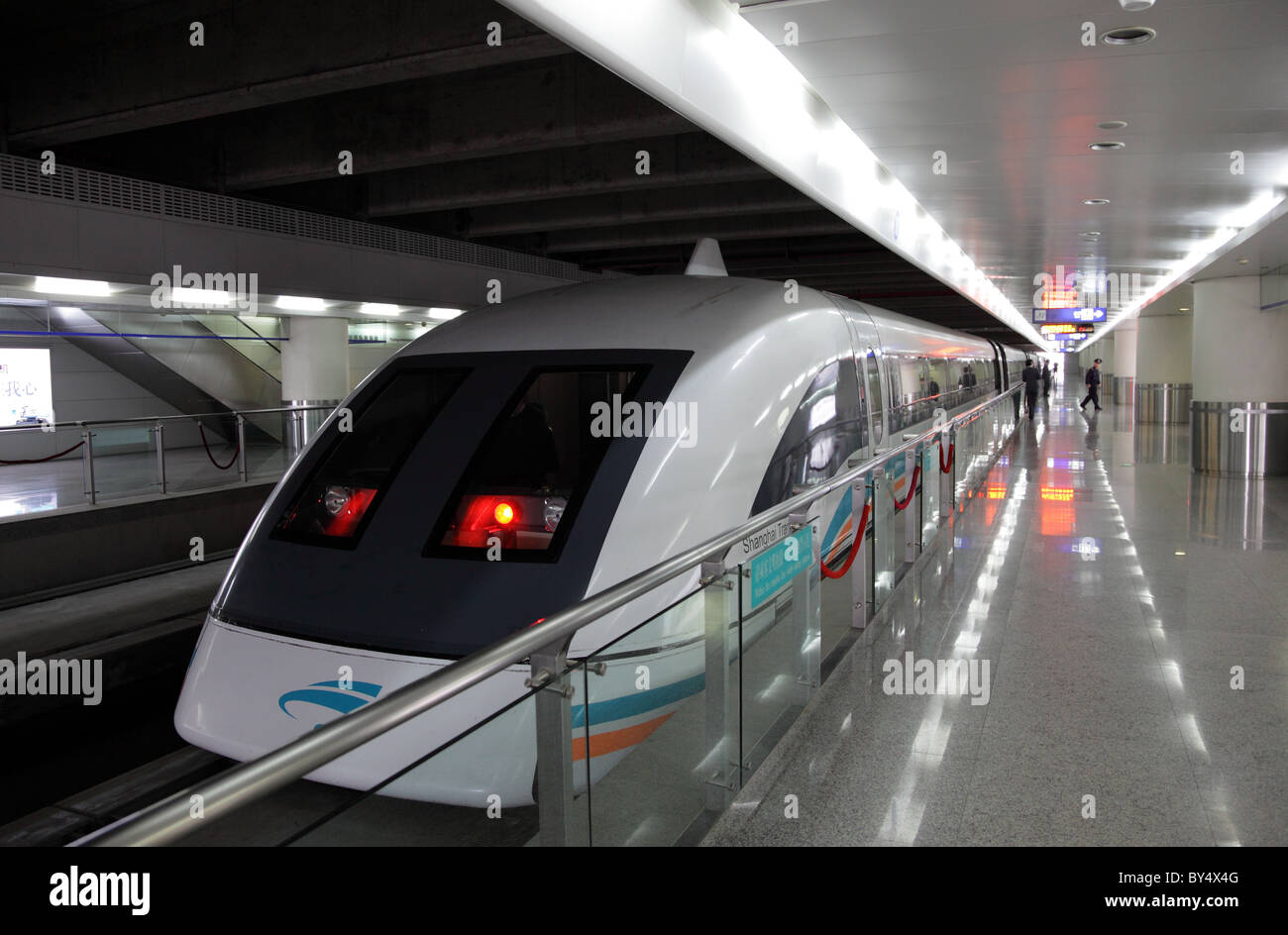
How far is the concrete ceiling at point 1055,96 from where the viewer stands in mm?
5211

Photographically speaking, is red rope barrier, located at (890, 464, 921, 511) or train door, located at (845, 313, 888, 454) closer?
red rope barrier, located at (890, 464, 921, 511)

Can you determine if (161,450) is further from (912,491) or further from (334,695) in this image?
(912,491)

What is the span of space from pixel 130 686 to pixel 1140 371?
77.9 ft

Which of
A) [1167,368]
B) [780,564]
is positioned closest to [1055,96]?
[780,564]

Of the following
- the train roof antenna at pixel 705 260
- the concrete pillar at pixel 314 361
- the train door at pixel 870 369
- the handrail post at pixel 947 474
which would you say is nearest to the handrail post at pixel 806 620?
the train door at pixel 870 369

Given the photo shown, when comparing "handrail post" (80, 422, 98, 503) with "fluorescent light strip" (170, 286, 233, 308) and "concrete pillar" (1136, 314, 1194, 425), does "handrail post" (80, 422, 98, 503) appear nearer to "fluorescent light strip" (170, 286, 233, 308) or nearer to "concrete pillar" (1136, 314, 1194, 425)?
"fluorescent light strip" (170, 286, 233, 308)

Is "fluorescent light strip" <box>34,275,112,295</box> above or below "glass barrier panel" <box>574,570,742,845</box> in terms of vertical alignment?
above

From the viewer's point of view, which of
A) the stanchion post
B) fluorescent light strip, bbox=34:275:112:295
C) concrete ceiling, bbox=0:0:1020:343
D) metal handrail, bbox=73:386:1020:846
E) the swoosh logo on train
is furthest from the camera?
fluorescent light strip, bbox=34:275:112:295

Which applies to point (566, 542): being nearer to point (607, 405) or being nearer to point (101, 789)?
point (607, 405)

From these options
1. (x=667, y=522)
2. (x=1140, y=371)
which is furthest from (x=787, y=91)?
(x=1140, y=371)

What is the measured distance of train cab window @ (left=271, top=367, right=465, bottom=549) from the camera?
5.19 meters

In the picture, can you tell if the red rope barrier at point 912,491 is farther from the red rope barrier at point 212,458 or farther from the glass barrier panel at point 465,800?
the red rope barrier at point 212,458

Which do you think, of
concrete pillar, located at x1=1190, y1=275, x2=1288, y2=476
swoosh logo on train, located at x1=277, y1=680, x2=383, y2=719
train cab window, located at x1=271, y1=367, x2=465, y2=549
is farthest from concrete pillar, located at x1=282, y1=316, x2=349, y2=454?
concrete pillar, located at x1=1190, y1=275, x2=1288, y2=476
